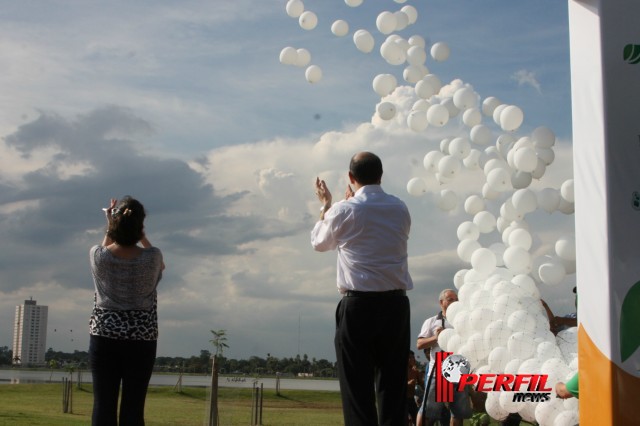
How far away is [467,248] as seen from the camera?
25.7 ft

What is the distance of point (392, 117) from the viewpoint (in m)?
8.23

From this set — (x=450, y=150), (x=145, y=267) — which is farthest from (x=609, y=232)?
(x=450, y=150)

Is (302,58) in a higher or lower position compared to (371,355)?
higher

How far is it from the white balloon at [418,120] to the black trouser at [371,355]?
466 cm

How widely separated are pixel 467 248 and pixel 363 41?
2.48m

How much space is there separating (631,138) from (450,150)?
13.3 feet

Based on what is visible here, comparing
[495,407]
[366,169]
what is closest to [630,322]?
[366,169]

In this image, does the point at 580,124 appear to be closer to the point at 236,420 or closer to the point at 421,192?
the point at 421,192

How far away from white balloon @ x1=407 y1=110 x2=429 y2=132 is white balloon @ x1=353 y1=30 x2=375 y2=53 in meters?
0.88

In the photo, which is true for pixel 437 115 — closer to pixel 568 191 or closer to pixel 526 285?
pixel 568 191

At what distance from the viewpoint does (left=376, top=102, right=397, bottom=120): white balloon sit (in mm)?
8164

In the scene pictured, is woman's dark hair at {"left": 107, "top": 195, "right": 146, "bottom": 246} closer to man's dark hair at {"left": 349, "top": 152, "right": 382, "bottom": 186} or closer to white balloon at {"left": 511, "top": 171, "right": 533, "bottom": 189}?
man's dark hair at {"left": 349, "top": 152, "right": 382, "bottom": 186}

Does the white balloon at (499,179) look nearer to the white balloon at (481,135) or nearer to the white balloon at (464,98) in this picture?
the white balloon at (481,135)

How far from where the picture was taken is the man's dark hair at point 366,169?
3.83 metres
